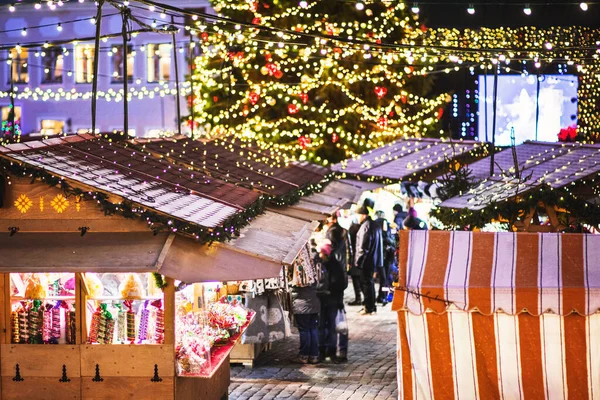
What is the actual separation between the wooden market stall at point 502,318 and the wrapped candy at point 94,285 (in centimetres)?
289

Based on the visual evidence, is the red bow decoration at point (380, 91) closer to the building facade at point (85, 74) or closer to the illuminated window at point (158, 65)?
the building facade at point (85, 74)

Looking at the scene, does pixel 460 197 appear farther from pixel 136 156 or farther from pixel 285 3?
pixel 285 3

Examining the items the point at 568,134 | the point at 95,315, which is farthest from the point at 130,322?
the point at 568,134

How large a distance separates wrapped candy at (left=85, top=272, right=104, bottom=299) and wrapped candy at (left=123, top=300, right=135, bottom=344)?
0.93 feet

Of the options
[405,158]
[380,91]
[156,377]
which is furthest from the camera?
[380,91]

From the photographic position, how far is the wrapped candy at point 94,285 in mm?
10211

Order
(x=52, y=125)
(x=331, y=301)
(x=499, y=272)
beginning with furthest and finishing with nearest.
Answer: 1. (x=52, y=125)
2. (x=331, y=301)
3. (x=499, y=272)

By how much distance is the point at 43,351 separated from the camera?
10.1 m

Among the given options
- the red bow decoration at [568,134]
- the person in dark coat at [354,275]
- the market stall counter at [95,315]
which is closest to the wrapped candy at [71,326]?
the market stall counter at [95,315]

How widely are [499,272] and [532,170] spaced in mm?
11258

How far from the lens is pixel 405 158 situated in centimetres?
2734

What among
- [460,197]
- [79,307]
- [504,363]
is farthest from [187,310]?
[460,197]

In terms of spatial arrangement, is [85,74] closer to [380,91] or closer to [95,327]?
[380,91]

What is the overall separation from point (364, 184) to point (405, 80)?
8807 mm
